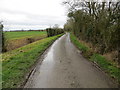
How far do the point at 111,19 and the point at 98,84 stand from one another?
473 centimetres

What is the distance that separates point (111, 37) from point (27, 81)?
555 cm

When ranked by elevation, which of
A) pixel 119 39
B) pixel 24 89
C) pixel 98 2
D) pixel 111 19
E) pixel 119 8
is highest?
pixel 98 2

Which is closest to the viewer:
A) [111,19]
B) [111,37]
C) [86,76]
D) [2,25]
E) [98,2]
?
[86,76]

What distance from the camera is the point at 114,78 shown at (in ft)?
14.7

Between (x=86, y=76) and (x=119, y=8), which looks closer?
(x=86, y=76)

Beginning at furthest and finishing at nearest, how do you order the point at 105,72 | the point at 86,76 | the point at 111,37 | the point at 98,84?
the point at 111,37
the point at 105,72
the point at 86,76
the point at 98,84

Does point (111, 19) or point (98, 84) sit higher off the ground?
point (111, 19)

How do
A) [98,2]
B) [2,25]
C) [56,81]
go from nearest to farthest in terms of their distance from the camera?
[56,81] → [2,25] → [98,2]

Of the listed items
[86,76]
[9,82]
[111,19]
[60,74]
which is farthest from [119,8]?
[9,82]

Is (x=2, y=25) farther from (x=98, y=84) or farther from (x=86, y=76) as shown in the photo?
(x=98, y=84)

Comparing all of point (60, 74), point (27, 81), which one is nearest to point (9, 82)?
point (27, 81)

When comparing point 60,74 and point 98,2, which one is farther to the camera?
point 98,2

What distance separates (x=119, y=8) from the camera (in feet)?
20.3

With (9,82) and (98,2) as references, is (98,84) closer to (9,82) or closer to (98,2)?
(9,82)
